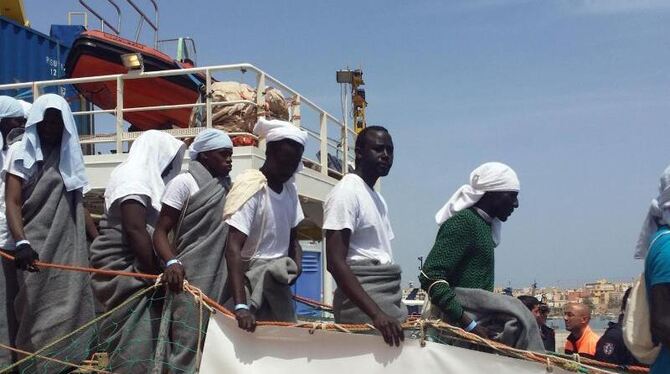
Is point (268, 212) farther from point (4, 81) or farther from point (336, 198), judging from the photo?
point (4, 81)

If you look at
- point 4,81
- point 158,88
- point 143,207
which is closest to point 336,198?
point 143,207

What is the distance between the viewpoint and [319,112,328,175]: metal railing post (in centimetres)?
855

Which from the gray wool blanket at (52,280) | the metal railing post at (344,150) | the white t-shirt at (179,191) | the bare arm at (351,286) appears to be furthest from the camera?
the metal railing post at (344,150)

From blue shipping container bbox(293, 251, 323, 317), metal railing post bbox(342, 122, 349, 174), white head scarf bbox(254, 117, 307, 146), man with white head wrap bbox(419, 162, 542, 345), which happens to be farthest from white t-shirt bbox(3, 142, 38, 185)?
blue shipping container bbox(293, 251, 323, 317)

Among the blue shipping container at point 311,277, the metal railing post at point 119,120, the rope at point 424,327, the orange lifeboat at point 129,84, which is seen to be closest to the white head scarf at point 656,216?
the rope at point 424,327

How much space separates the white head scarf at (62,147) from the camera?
4.02 m

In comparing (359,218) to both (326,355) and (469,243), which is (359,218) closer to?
(469,243)

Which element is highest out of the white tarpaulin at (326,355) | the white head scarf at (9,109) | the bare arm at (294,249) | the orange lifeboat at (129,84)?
the orange lifeboat at (129,84)

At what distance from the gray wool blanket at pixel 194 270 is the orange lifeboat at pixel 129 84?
16.8ft

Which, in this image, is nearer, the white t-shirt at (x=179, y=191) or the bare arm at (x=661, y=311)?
the bare arm at (x=661, y=311)

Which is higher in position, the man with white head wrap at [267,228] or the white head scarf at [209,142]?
the white head scarf at [209,142]

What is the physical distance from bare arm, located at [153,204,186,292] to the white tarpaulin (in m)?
→ 0.25

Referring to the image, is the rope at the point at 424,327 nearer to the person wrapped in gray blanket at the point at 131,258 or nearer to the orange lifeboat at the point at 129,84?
the person wrapped in gray blanket at the point at 131,258

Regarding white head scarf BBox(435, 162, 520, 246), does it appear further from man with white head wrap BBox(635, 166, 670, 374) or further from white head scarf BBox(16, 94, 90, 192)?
white head scarf BBox(16, 94, 90, 192)
